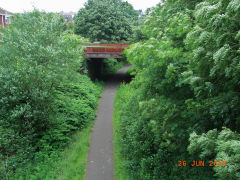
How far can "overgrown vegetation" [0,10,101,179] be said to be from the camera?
10.9 m

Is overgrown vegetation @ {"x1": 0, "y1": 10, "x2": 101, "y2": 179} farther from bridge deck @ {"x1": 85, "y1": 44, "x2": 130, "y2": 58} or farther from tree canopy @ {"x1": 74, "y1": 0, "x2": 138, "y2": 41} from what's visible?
tree canopy @ {"x1": 74, "y1": 0, "x2": 138, "y2": 41}

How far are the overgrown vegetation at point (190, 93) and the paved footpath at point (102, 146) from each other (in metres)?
1.01

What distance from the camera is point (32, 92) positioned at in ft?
36.7

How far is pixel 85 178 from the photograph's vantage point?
9.77 meters

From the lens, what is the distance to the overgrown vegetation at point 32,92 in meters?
10.9

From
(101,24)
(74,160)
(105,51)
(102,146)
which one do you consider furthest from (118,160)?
(101,24)

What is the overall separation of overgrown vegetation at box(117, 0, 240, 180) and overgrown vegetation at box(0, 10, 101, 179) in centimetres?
447

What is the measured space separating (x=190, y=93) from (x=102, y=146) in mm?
7125

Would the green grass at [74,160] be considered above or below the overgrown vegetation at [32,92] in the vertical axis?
below

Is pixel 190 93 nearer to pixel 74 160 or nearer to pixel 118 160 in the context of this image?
pixel 118 160

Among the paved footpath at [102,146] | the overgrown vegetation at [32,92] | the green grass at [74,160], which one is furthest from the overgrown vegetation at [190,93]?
the overgrown vegetation at [32,92]

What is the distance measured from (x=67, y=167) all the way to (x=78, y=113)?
532 centimetres

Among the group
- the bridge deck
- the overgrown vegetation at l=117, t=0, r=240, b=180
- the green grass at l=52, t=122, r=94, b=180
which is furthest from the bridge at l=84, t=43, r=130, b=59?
the green grass at l=52, t=122, r=94, b=180

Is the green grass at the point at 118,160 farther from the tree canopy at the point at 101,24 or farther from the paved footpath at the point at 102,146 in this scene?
the tree canopy at the point at 101,24
